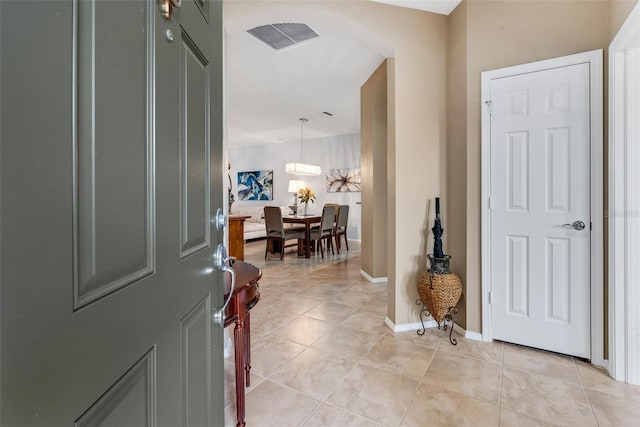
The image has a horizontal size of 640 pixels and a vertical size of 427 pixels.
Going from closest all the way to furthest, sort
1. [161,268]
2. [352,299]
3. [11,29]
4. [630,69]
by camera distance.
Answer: [11,29] < [161,268] < [630,69] < [352,299]

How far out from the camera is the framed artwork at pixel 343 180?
24.0ft

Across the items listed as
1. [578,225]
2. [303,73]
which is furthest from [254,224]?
[578,225]

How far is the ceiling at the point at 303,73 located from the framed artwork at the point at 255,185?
234 centimetres

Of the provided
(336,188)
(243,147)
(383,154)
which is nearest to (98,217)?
(383,154)

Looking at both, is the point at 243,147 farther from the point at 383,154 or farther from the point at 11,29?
the point at 11,29

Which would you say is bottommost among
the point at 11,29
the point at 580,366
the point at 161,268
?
the point at 580,366

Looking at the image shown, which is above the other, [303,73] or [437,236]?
[303,73]

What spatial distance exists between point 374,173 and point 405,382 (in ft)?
8.64

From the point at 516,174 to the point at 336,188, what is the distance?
18.1 ft

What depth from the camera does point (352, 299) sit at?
333cm

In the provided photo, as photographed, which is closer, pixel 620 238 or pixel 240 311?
pixel 240 311

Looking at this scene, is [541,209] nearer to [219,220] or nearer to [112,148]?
[219,220]

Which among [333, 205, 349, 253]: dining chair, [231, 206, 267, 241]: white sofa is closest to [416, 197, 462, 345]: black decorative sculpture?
[333, 205, 349, 253]: dining chair

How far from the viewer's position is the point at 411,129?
2.50 m
